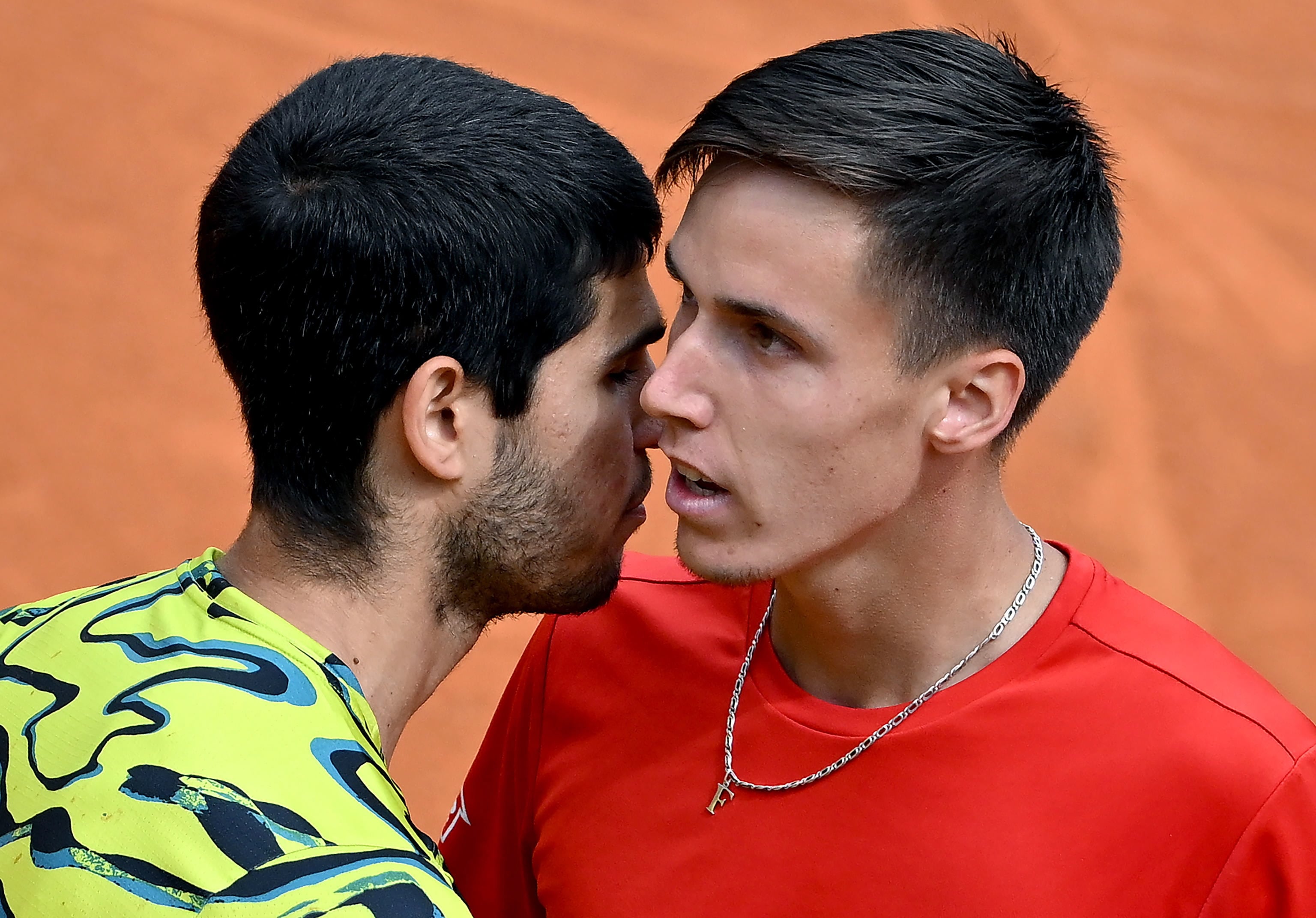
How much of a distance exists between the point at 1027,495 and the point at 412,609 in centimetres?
431

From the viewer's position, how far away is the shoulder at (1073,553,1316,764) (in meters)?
2.30

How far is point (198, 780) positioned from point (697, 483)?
972mm

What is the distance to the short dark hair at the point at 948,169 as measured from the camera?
2375 millimetres

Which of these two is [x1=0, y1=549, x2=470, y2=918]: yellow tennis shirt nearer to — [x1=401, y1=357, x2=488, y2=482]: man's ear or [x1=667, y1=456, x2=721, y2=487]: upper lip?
[x1=401, y1=357, x2=488, y2=482]: man's ear

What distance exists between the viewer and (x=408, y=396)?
98.8 inches

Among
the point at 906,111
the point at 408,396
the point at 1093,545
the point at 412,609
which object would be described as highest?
the point at 906,111

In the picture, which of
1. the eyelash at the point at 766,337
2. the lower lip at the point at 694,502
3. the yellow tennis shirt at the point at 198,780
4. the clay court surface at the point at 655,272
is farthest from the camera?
the clay court surface at the point at 655,272

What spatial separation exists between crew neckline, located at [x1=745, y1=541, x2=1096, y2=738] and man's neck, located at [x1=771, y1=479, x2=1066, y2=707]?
0.03 meters

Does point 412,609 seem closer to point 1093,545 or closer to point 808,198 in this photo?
point 808,198

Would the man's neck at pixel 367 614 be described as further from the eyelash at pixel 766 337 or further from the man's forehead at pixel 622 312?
the eyelash at pixel 766 337

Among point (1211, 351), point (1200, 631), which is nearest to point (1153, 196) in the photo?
point (1211, 351)

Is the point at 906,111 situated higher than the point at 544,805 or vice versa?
the point at 906,111

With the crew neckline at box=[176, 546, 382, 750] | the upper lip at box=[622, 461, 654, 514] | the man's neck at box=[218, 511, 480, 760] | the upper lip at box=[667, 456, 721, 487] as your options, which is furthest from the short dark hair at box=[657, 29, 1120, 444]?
the crew neckline at box=[176, 546, 382, 750]

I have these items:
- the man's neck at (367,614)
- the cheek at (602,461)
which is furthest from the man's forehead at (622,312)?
the man's neck at (367,614)
